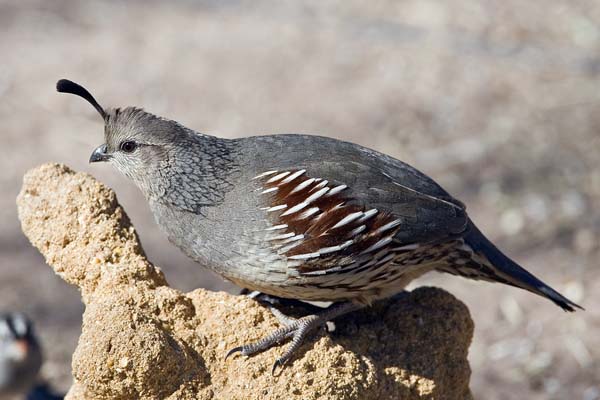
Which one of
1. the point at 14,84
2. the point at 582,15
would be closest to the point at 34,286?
the point at 14,84

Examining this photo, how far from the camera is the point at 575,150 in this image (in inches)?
314

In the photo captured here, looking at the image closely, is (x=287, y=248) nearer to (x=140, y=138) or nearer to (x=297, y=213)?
(x=297, y=213)

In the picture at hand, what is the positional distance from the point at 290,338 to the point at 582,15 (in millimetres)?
7377

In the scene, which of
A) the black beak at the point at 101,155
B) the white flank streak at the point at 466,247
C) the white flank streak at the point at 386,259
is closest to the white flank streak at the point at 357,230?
the white flank streak at the point at 386,259

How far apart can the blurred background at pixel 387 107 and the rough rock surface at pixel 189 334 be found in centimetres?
179

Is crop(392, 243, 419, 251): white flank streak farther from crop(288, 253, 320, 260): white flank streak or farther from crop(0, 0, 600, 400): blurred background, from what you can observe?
crop(0, 0, 600, 400): blurred background

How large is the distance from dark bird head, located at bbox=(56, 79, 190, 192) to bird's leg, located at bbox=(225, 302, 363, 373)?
0.98m

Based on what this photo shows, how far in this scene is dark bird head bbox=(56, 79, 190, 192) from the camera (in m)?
4.09

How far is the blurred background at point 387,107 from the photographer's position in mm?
6418

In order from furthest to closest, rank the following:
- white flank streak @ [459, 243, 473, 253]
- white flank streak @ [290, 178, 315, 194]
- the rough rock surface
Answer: white flank streak @ [459, 243, 473, 253] < white flank streak @ [290, 178, 315, 194] < the rough rock surface

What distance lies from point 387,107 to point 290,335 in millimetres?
5296

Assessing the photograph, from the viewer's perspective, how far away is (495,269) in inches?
169

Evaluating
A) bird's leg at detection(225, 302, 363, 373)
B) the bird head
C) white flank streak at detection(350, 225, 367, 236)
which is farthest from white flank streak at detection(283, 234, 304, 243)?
the bird head

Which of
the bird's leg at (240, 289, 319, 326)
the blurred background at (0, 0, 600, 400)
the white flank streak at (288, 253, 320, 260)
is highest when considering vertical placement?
the blurred background at (0, 0, 600, 400)
